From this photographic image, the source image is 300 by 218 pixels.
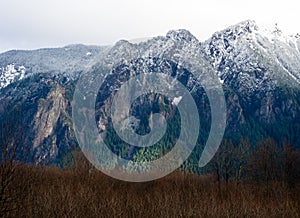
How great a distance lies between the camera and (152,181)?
47.0m

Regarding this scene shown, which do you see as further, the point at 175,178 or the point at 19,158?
the point at 175,178

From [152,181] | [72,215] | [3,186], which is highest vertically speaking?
[3,186]

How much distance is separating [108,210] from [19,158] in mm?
7200

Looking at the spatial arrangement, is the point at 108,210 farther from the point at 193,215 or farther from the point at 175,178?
the point at 175,178

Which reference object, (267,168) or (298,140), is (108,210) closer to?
(267,168)

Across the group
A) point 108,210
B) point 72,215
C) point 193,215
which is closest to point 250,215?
point 193,215

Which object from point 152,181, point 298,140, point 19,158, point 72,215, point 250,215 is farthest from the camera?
point 298,140

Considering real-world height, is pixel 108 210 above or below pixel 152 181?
above

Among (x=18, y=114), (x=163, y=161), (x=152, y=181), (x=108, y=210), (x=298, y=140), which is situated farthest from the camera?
(x=298, y=140)

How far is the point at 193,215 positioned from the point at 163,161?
41144mm

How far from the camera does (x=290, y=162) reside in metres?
43.6

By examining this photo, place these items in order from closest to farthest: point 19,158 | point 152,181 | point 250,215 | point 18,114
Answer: point 18,114
point 19,158
point 250,215
point 152,181

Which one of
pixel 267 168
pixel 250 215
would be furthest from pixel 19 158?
pixel 267 168

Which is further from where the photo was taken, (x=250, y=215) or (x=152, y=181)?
(x=152, y=181)
